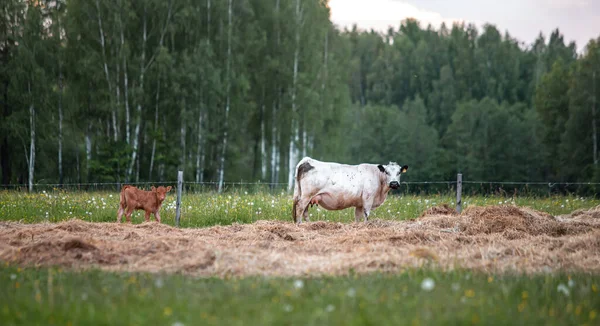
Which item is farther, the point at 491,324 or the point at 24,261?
the point at 24,261

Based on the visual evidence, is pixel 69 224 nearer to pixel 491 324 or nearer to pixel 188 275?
pixel 188 275

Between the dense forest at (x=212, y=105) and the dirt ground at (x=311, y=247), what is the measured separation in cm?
1806

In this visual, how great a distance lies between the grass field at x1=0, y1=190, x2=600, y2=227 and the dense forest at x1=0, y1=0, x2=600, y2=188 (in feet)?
40.1

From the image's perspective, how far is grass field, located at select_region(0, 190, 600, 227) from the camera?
1586 cm

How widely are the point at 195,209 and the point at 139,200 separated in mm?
2184

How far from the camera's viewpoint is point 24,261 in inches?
357

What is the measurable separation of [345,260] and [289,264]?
0.83 m

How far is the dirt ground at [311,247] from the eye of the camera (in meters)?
8.87

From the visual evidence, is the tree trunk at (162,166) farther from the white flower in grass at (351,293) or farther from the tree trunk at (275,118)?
the white flower in grass at (351,293)

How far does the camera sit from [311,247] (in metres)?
10.6

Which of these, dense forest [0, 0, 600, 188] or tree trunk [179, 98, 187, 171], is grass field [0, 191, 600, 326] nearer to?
dense forest [0, 0, 600, 188]

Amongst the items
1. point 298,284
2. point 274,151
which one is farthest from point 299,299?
point 274,151

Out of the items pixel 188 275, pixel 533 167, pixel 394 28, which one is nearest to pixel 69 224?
pixel 188 275

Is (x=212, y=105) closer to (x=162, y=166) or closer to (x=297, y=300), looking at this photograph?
(x=162, y=166)
